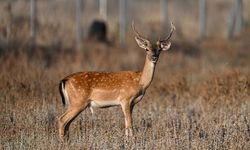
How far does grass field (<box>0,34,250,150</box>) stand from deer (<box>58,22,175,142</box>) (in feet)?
1.01

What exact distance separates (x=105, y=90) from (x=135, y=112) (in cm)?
175

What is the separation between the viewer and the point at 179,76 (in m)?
16.3

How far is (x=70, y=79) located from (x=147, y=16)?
25.1 meters

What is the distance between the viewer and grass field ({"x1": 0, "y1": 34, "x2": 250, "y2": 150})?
9.62 meters

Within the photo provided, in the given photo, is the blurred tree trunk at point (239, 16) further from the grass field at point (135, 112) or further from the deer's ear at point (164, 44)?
the deer's ear at point (164, 44)

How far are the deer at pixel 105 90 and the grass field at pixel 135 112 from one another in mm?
309

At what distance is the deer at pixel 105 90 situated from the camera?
10672 mm

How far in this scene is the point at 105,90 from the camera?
10.9 m

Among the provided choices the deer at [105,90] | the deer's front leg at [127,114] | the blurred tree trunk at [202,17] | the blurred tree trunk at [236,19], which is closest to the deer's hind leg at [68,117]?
the deer at [105,90]

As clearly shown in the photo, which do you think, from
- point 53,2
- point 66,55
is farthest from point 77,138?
point 53,2

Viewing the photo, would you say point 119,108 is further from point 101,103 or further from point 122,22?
point 122,22

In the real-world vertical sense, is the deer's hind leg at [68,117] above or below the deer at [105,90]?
below

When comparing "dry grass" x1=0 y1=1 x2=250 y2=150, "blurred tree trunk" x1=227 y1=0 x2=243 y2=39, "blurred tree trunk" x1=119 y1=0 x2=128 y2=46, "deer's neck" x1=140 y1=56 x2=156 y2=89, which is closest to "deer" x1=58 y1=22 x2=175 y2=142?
"deer's neck" x1=140 y1=56 x2=156 y2=89

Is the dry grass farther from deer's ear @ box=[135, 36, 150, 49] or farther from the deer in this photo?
deer's ear @ box=[135, 36, 150, 49]
